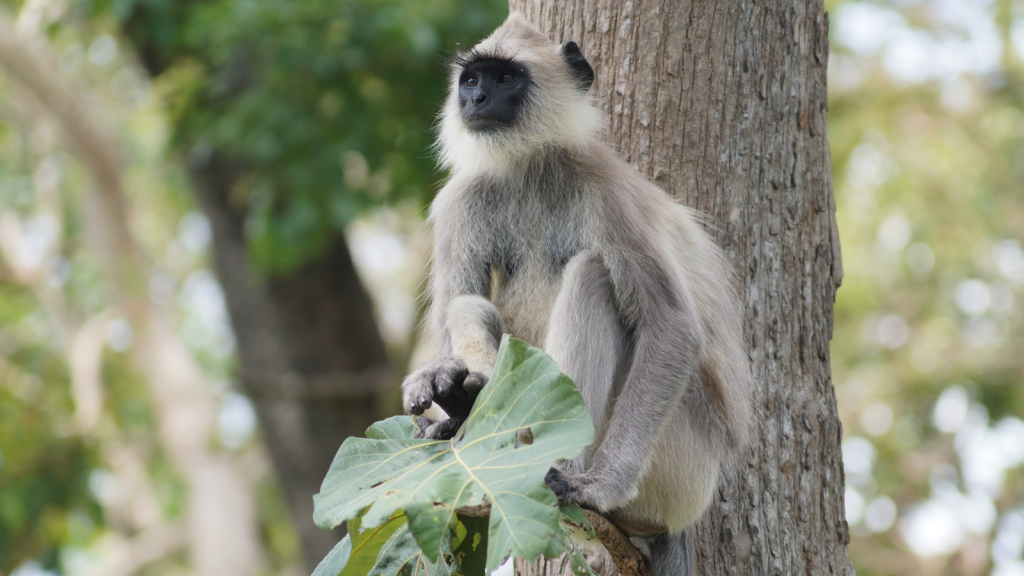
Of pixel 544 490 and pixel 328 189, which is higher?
pixel 328 189

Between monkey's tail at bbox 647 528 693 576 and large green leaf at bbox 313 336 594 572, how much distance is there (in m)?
0.82

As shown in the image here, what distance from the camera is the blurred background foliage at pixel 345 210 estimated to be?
603 cm

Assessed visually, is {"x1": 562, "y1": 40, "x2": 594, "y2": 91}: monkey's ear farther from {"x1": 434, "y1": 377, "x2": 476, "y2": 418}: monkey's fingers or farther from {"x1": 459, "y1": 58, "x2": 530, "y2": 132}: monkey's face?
{"x1": 434, "y1": 377, "x2": 476, "y2": 418}: monkey's fingers

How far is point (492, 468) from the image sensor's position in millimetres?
2240

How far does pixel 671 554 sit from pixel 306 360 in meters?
5.86

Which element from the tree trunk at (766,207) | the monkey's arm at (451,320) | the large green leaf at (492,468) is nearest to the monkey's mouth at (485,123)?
the monkey's arm at (451,320)

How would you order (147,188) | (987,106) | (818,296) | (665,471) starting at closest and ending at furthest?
(665,471) < (818,296) < (987,106) < (147,188)

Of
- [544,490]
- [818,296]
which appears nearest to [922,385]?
[818,296]

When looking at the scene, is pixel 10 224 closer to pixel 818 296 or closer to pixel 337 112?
pixel 337 112

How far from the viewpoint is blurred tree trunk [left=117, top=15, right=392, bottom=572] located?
812cm

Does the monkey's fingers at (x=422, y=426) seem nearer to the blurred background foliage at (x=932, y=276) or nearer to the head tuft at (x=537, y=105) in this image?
the head tuft at (x=537, y=105)

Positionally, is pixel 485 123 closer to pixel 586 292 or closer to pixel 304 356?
pixel 586 292

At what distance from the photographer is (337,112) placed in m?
6.07

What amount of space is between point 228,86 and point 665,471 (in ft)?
14.8
